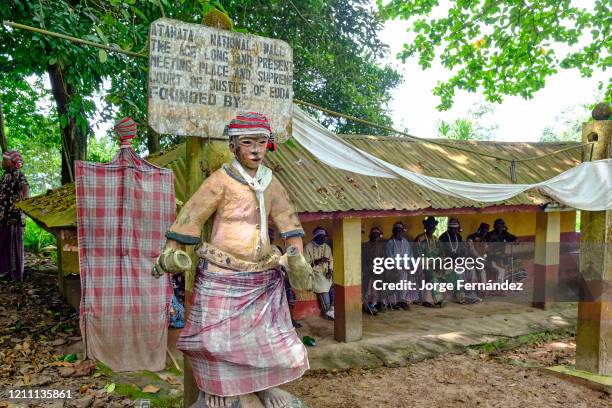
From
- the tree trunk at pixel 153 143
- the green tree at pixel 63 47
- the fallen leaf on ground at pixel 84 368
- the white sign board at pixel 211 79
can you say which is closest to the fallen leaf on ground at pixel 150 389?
the fallen leaf on ground at pixel 84 368

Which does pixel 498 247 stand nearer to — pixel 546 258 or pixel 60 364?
pixel 546 258

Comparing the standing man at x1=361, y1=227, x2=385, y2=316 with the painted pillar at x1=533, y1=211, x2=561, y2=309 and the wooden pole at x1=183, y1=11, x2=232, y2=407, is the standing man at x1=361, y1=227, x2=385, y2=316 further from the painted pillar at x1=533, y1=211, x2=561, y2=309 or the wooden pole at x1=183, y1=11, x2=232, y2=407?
the wooden pole at x1=183, y1=11, x2=232, y2=407

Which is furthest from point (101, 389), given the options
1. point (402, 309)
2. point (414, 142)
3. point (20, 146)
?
point (20, 146)

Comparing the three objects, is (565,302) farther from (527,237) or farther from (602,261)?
(602,261)

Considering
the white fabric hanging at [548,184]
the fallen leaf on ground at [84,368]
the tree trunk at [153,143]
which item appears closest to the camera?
the white fabric hanging at [548,184]

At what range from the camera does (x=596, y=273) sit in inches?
216

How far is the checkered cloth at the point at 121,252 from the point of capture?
206 inches

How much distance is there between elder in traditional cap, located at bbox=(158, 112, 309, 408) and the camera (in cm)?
287

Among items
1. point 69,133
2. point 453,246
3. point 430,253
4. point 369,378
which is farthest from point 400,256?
point 69,133

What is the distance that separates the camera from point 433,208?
7.96m

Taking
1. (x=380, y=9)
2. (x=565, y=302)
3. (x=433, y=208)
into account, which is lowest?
(x=565, y=302)

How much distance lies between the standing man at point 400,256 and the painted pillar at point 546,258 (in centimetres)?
233

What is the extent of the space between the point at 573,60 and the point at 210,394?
10.1 m

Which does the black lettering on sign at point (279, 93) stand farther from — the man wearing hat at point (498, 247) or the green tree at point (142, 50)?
the man wearing hat at point (498, 247)
